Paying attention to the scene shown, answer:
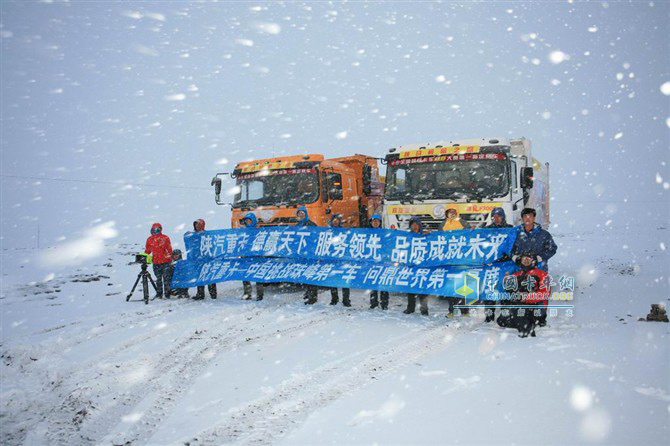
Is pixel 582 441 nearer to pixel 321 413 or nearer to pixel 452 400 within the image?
pixel 452 400

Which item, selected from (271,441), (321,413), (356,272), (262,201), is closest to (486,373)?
(321,413)

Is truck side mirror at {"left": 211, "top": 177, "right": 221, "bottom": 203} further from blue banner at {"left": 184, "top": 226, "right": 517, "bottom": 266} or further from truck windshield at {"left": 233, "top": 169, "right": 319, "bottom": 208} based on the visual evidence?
blue banner at {"left": 184, "top": 226, "right": 517, "bottom": 266}

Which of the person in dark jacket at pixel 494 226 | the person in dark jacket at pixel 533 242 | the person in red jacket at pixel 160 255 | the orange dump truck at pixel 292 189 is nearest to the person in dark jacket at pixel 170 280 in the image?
the person in red jacket at pixel 160 255

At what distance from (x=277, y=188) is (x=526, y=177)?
19.2 ft

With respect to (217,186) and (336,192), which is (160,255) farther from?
(336,192)

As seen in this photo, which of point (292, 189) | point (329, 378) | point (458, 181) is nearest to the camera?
point (329, 378)

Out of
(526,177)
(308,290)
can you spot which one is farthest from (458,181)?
(308,290)

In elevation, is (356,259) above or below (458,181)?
below

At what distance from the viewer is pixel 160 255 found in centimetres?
949

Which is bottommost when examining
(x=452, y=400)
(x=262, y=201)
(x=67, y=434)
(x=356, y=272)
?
(x=67, y=434)

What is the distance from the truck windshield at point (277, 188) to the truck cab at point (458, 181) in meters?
2.08

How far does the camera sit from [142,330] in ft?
23.1

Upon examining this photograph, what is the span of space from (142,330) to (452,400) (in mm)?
5240
